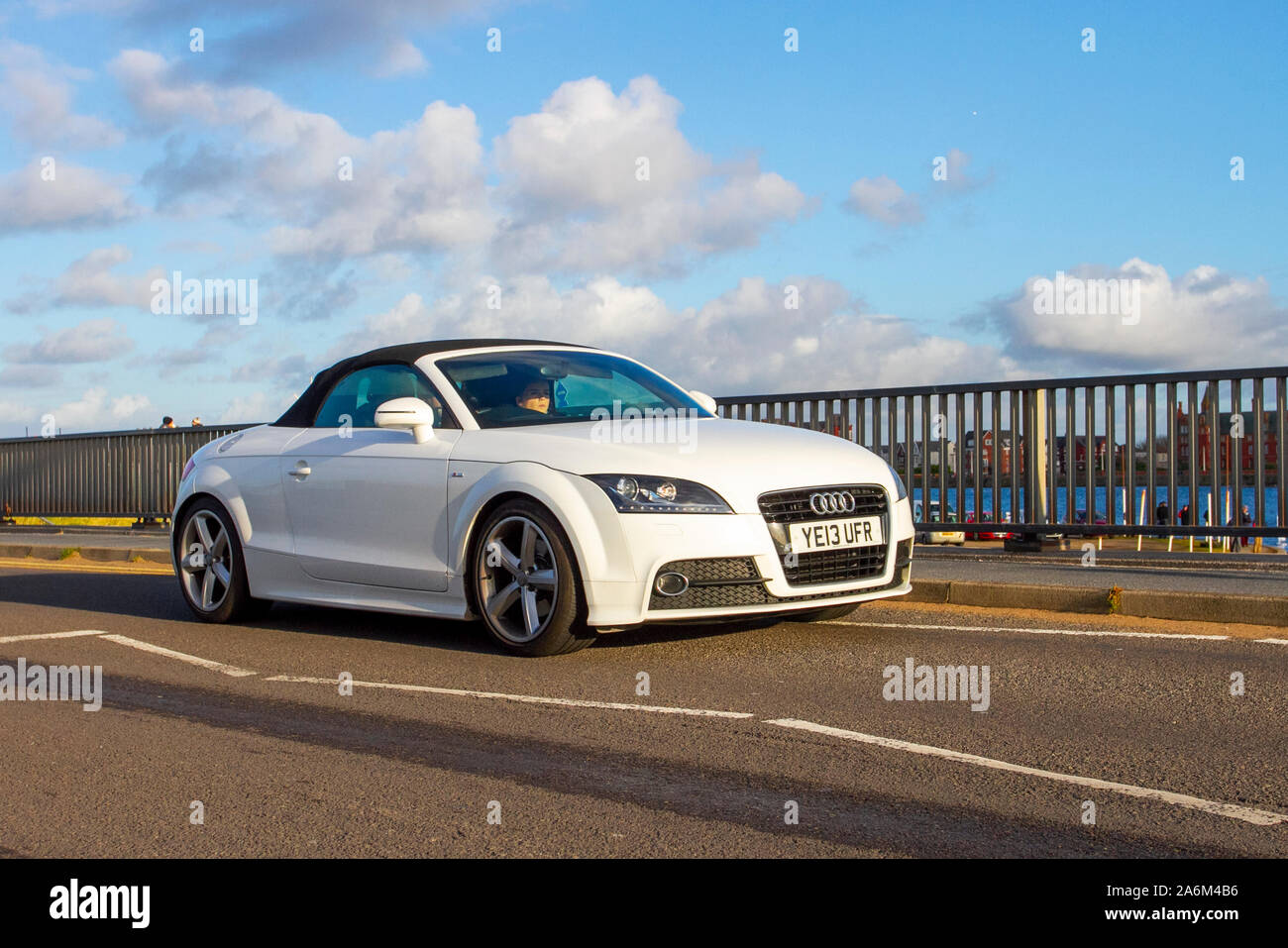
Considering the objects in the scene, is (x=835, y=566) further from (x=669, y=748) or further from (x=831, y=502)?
(x=669, y=748)

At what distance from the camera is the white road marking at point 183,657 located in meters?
6.99

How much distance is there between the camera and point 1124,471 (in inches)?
492

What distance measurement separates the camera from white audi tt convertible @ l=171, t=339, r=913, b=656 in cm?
660

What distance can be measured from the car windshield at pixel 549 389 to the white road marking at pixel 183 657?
177 centimetres

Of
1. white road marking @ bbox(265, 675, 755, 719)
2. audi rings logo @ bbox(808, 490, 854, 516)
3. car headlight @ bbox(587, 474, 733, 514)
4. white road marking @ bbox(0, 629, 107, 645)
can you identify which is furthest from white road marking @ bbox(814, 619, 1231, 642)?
white road marking @ bbox(0, 629, 107, 645)

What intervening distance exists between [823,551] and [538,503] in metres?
1.42

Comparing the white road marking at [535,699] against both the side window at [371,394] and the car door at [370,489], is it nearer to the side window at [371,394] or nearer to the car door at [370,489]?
the car door at [370,489]

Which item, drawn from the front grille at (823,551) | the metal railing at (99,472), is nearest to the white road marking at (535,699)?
the front grille at (823,551)

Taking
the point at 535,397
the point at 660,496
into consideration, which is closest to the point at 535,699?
the point at 660,496

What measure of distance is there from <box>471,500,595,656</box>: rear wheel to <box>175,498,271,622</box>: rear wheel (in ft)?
7.52

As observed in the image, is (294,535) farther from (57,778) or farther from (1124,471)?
(1124,471)
